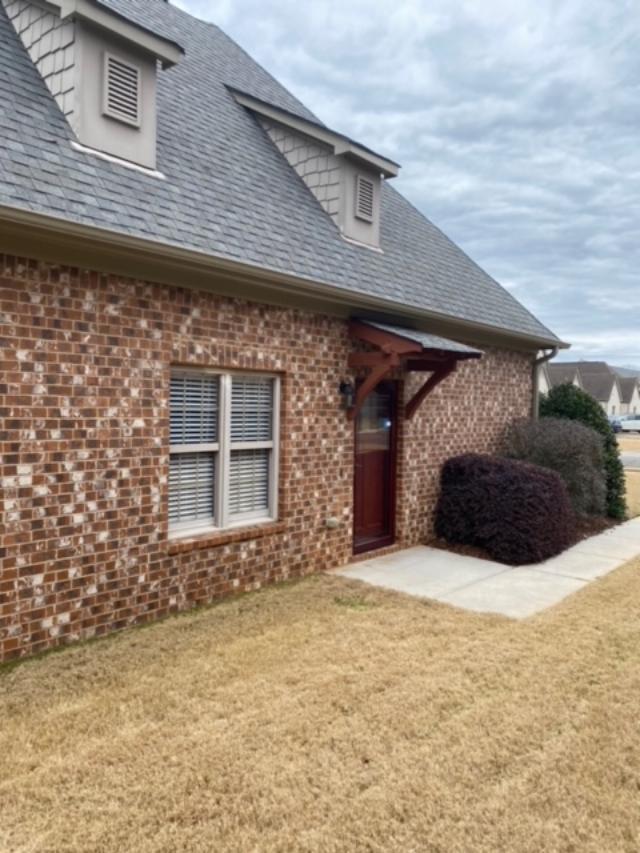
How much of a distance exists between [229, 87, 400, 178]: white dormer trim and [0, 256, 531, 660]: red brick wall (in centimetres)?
250

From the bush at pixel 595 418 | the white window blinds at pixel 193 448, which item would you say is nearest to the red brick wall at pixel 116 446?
the white window blinds at pixel 193 448

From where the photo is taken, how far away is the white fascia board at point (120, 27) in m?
5.54

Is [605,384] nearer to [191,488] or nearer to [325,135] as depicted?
[325,135]

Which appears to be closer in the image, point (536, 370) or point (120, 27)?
point (120, 27)

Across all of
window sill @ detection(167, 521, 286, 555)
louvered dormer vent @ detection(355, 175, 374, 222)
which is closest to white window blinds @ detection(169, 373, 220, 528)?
window sill @ detection(167, 521, 286, 555)

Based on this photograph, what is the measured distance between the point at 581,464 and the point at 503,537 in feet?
9.25

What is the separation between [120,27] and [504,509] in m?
6.97

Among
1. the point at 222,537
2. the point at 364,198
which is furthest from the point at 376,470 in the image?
the point at 364,198

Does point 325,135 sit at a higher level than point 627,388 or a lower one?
higher

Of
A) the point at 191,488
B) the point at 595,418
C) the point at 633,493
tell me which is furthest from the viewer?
the point at 633,493

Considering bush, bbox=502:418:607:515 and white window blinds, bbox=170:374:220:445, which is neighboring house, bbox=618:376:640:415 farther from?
white window blinds, bbox=170:374:220:445

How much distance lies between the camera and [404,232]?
35.1 ft

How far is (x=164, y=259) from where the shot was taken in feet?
17.8

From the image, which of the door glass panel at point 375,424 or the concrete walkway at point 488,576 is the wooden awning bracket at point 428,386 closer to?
the door glass panel at point 375,424
